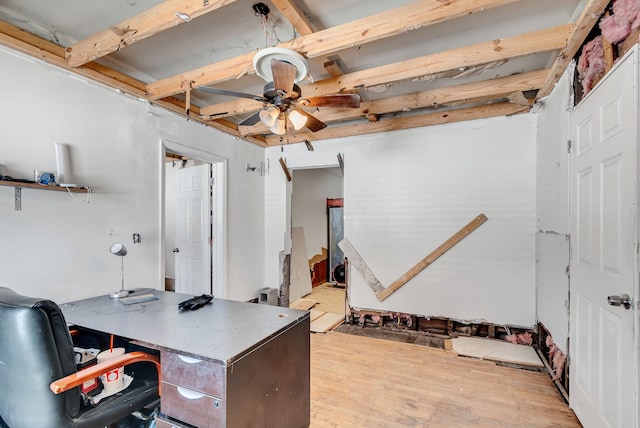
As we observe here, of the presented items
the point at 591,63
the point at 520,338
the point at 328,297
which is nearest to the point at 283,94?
the point at 591,63

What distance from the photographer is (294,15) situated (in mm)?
1773

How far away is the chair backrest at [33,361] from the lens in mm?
1120

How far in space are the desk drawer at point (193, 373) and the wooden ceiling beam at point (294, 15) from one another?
6.33ft

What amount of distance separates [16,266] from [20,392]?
119 centimetres

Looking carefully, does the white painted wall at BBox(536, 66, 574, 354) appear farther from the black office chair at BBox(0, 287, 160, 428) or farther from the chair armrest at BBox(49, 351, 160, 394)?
the black office chair at BBox(0, 287, 160, 428)

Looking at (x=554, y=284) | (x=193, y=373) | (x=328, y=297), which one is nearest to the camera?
(x=193, y=373)

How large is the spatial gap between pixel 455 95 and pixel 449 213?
4.40ft

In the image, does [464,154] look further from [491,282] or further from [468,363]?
[468,363]

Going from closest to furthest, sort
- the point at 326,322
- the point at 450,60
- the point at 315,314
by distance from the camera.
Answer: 1. the point at 450,60
2. the point at 326,322
3. the point at 315,314

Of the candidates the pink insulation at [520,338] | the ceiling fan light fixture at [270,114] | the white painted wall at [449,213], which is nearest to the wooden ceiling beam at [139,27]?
the ceiling fan light fixture at [270,114]

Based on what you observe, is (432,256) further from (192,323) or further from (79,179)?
(79,179)

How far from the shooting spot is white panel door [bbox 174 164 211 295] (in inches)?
153

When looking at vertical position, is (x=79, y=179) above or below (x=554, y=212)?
above

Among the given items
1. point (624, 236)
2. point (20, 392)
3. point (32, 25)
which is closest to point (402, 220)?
point (624, 236)
